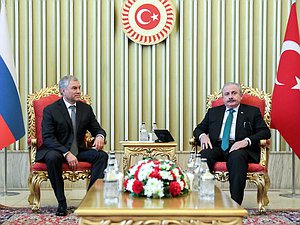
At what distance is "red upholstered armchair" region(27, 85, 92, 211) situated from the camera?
486cm

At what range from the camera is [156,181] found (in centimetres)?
319

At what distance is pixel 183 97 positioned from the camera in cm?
639

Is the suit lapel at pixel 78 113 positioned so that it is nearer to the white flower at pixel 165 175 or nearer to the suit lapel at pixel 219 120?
the suit lapel at pixel 219 120

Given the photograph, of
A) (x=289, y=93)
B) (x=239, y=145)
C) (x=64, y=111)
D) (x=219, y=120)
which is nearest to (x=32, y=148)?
(x=64, y=111)

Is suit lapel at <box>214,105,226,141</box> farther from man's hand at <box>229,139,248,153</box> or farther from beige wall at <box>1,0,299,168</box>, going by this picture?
beige wall at <box>1,0,299,168</box>

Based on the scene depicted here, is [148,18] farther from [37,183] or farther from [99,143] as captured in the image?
[37,183]

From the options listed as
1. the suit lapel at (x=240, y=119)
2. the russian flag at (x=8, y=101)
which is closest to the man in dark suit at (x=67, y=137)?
the russian flag at (x=8, y=101)

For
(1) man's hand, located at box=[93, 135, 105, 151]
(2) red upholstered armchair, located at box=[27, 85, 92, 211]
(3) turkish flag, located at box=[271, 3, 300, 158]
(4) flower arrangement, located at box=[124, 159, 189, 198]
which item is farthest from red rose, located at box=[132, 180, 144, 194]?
(3) turkish flag, located at box=[271, 3, 300, 158]

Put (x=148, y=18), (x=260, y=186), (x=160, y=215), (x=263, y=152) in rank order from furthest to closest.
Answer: (x=148, y=18) < (x=263, y=152) < (x=260, y=186) < (x=160, y=215)

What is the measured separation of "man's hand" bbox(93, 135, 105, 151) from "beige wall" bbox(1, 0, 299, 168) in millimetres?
1285

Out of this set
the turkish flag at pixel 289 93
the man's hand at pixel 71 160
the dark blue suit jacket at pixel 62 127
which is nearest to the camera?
the man's hand at pixel 71 160

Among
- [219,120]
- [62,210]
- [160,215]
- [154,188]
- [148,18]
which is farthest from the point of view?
[148,18]

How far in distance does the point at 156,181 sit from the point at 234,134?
2.14 m

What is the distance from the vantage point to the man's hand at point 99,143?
5.01 meters
